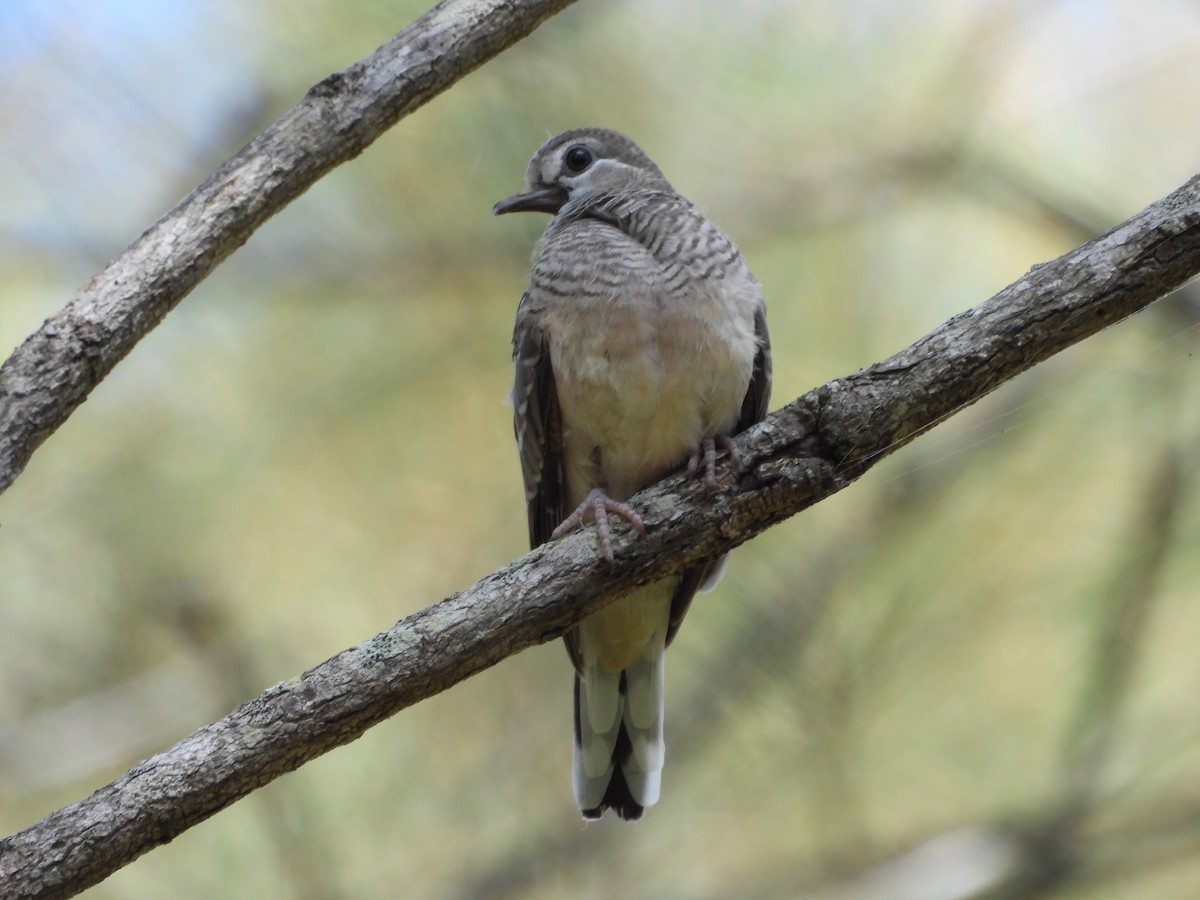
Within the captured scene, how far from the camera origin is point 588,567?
236cm

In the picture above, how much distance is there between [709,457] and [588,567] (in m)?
0.36

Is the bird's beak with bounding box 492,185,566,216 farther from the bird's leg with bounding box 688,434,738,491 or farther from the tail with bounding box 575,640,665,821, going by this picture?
the tail with bounding box 575,640,665,821

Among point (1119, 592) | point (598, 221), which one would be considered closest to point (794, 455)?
point (598, 221)

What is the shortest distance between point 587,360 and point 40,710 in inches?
84.5

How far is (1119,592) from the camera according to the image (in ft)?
10.8

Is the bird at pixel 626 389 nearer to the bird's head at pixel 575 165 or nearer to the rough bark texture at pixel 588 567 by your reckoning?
→ the bird's head at pixel 575 165

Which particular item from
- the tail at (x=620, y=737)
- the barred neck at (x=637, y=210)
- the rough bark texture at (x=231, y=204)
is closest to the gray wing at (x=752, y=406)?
the tail at (x=620, y=737)

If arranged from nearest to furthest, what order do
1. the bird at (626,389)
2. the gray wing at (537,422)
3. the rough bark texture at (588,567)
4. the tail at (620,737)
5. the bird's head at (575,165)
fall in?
1. the rough bark texture at (588,567)
2. the bird at (626,389)
3. the gray wing at (537,422)
4. the tail at (620,737)
5. the bird's head at (575,165)

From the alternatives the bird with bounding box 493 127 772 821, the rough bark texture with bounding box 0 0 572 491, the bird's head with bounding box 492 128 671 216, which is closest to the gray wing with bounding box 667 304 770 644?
the bird with bounding box 493 127 772 821

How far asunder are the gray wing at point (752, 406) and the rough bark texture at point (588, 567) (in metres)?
0.78

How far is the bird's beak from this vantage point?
3.60m

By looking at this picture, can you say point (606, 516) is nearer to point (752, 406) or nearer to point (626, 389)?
point (626, 389)

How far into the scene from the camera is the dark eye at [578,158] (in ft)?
11.8

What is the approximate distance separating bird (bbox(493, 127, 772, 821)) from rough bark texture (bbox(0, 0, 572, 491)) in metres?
0.58
